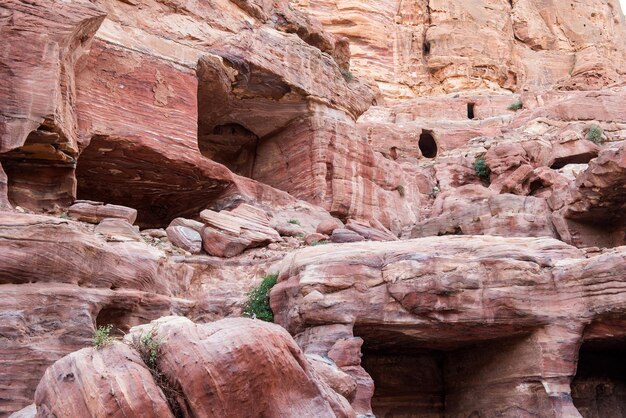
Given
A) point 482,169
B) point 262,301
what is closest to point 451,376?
point 262,301

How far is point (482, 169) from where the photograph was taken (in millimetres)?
34719

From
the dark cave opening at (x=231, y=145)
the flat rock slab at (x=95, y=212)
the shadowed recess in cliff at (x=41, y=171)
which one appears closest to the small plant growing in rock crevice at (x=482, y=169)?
the dark cave opening at (x=231, y=145)

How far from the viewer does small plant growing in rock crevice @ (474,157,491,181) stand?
113ft

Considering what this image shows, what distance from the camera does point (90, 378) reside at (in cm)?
717

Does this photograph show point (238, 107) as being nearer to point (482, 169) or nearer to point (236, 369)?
point (482, 169)

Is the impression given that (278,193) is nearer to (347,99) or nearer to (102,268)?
(347,99)

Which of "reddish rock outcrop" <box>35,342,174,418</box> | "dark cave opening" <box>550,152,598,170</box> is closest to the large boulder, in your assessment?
"reddish rock outcrop" <box>35,342,174,418</box>

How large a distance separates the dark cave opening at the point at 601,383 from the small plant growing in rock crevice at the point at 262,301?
6.45 metres

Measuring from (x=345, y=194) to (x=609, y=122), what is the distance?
20.2 meters

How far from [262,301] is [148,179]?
7.67 metres

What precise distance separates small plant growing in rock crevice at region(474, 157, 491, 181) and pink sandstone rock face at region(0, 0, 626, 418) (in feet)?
5.39

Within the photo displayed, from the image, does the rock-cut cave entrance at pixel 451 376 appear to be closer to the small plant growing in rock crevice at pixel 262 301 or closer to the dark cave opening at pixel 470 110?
the small plant growing in rock crevice at pixel 262 301

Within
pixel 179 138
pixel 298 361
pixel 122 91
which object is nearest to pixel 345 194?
pixel 179 138

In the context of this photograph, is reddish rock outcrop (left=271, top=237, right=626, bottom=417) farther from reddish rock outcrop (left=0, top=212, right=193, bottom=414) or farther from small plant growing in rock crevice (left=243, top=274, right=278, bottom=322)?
reddish rock outcrop (left=0, top=212, right=193, bottom=414)
